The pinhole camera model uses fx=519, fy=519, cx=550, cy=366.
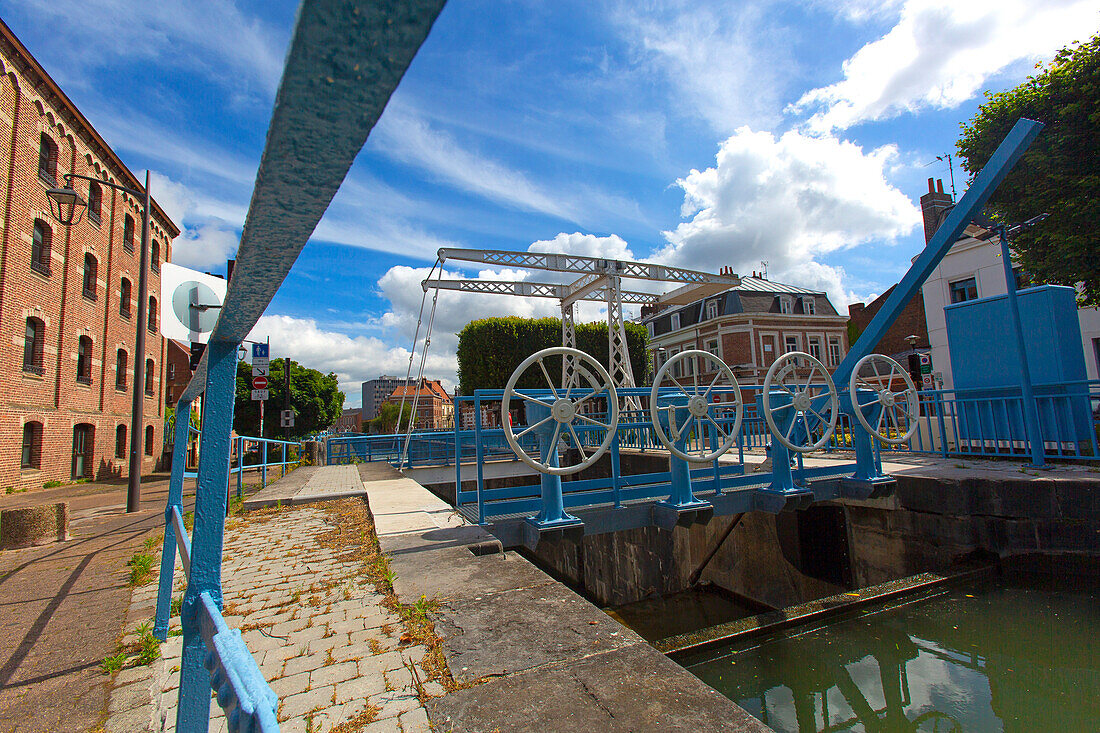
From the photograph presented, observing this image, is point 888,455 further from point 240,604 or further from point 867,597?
point 240,604

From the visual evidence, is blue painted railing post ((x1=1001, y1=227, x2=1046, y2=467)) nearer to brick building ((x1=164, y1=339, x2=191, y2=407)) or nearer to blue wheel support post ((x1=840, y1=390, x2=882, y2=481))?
blue wheel support post ((x1=840, y1=390, x2=882, y2=481))

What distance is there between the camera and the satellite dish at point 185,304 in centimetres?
229

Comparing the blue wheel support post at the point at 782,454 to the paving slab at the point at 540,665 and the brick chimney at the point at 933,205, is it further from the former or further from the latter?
the brick chimney at the point at 933,205

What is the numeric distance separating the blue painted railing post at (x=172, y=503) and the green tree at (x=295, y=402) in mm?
33997

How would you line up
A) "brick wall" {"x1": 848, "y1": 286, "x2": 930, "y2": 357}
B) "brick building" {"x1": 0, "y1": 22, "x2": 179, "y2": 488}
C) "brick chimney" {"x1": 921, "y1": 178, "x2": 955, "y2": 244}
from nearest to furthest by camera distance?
"brick building" {"x1": 0, "y1": 22, "x2": 179, "y2": 488} < "brick chimney" {"x1": 921, "y1": 178, "x2": 955, "y2": 244} < "brick wall" {"x1": 848, "y1": 286, "x2": 930, "y2": 357}

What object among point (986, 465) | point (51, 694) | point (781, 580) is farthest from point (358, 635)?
point (986, 465)

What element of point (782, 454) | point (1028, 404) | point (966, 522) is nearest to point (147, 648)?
point (782, 454)

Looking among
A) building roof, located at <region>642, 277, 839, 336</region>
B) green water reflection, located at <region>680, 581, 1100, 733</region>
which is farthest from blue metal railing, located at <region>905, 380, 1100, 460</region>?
building roof, located at <region>642, 277, 839, 336</region>

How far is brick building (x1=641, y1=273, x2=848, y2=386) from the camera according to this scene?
33719 mm

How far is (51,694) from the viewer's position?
246 cm

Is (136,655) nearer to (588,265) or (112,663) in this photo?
(112,663)

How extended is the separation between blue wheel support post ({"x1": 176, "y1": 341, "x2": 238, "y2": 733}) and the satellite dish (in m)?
1.21

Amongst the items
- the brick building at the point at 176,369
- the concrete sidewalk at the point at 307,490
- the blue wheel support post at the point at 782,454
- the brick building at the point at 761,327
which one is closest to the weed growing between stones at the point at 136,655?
the concrete sidewalk at the point at 307,490

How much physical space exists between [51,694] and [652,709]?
2809mm
